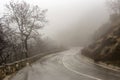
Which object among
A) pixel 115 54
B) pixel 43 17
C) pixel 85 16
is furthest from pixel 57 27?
pixel 115 54

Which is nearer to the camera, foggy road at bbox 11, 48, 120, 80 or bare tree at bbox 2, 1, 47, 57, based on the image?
foggy road at bbox 11, 48, 120, 80

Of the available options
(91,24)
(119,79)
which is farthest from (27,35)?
(91,24)

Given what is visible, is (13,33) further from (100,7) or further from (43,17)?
(100,7)

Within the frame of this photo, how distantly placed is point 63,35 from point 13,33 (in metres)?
77.5

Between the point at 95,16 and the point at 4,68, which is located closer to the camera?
the point at 4,68

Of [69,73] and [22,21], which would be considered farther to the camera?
[22,21]

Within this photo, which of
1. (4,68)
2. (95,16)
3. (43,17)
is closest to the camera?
(4,68)

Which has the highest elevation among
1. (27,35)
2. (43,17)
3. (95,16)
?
(95,16)

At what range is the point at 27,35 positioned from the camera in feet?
172

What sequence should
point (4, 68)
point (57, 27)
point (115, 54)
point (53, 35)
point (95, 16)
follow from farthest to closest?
1. point (57, 27)
2. point (95, 16)
3. point (53, 35)
4. point (115, 54)
5. point (4, 68)

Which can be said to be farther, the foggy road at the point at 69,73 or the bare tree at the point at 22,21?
the bare tree at the point at 22,21

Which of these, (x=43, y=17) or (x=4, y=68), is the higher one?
(x=43, y=17)

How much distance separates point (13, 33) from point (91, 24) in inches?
3308

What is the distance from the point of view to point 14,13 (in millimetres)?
53531
